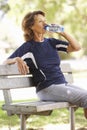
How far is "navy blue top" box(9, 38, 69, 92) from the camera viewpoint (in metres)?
5.50

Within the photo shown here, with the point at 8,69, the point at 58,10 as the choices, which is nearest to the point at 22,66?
the point at 8,69

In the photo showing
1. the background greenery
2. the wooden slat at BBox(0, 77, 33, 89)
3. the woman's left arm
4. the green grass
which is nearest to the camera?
the wooden slat at BBox(0, 77, 33, 89)

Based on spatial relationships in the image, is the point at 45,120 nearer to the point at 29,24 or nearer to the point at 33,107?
the point at 29,24

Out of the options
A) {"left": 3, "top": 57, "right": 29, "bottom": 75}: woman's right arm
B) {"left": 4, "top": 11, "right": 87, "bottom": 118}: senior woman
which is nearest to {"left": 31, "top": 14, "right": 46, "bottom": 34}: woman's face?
{"left": 4, "top": 11, "right": 87, "bottom": 118}: senior woman

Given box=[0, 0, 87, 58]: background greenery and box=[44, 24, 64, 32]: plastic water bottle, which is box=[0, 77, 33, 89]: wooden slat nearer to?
box=[44, 24, 64, 32]: plastic water bottle

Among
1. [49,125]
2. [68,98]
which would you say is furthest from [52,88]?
[49,125]

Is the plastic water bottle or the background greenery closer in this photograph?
the plastic water bottle

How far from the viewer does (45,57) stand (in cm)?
557

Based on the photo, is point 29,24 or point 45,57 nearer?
point 45,57

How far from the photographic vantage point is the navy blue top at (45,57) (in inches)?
217

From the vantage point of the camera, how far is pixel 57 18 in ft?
106

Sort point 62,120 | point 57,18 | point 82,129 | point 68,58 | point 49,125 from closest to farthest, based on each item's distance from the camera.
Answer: point 82,129 < point 49,125 < point 62,120 < point 57,18 < point 68,58

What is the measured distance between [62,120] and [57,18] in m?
24.9

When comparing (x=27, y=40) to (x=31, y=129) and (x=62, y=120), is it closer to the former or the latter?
(x=31, y=129)
